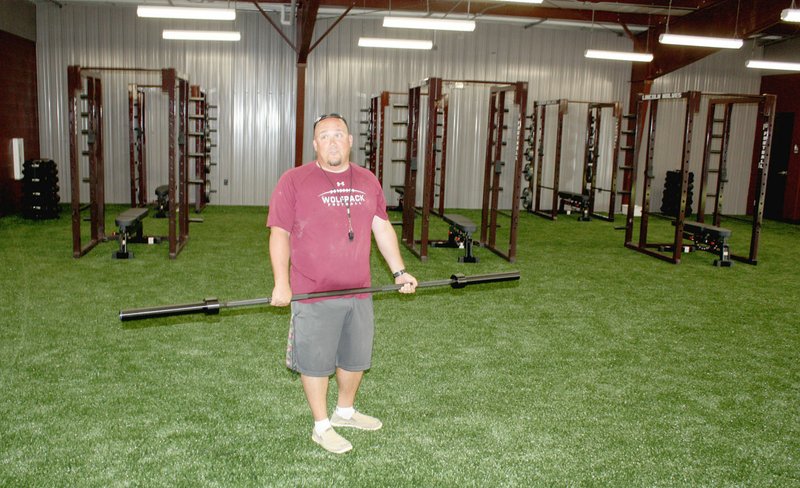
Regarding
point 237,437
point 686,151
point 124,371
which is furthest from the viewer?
point 686,151

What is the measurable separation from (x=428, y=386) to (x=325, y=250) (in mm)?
1483

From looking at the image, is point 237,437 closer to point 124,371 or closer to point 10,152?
point 124,371

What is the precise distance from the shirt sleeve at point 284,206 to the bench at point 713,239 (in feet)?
21.5

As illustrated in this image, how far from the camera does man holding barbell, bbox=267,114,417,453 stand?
270cm

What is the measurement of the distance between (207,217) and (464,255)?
16.5 ft

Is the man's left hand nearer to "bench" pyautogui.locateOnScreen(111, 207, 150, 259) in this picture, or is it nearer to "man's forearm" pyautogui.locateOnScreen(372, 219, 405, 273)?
"man's forearm" pyautogui.locateOnScreen(372, 219, 405, 273)

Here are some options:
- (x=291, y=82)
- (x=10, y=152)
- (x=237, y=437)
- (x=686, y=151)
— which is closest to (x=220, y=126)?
(x=291, y=82)

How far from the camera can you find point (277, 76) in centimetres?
1248

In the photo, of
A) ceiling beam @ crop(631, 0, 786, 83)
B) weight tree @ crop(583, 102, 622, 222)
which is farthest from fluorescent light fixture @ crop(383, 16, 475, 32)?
ceiling beam @ crop(631, 0, 786, 83)

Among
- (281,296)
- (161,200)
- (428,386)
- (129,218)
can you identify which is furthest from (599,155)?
(281,296)

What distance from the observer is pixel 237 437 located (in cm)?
313

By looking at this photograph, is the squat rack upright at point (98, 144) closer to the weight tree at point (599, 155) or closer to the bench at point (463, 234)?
the bench at point (463, 234)

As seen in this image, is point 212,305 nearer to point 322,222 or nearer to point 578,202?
point 322,222

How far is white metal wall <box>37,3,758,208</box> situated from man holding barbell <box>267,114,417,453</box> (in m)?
10.2
